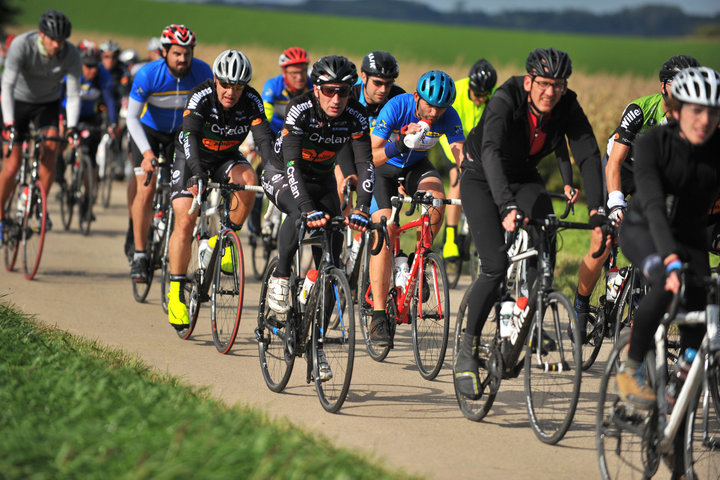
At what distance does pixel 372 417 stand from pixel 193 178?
261 centimetres

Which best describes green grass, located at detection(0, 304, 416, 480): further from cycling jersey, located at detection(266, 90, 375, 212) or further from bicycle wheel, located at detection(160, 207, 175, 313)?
bicycle wheel, located at detection(160, 207, 175, 313)

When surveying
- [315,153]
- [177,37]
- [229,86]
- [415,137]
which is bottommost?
[315,153]

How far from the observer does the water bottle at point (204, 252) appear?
25.5 ft

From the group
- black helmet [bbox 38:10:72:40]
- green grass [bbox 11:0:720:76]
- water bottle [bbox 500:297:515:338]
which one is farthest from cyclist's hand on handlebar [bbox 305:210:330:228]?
green grass [bbox 11:0:720:76]

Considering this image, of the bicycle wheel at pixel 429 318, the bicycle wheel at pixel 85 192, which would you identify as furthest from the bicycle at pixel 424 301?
the bicycle wheel at pixel 85 192

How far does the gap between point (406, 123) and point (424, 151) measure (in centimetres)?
28

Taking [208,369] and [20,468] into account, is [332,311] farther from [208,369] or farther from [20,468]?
[20,468]

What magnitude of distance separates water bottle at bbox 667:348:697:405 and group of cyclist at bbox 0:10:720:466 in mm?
118

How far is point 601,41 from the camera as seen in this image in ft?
214

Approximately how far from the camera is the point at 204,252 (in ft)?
25.7

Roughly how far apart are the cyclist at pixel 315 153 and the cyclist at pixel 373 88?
590mm

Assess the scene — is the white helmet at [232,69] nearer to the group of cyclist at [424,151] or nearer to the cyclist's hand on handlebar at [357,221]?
the group of cyclist at [424,151]

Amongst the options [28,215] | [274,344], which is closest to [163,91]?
[28,215]

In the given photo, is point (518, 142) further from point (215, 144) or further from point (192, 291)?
point (192, 291)
